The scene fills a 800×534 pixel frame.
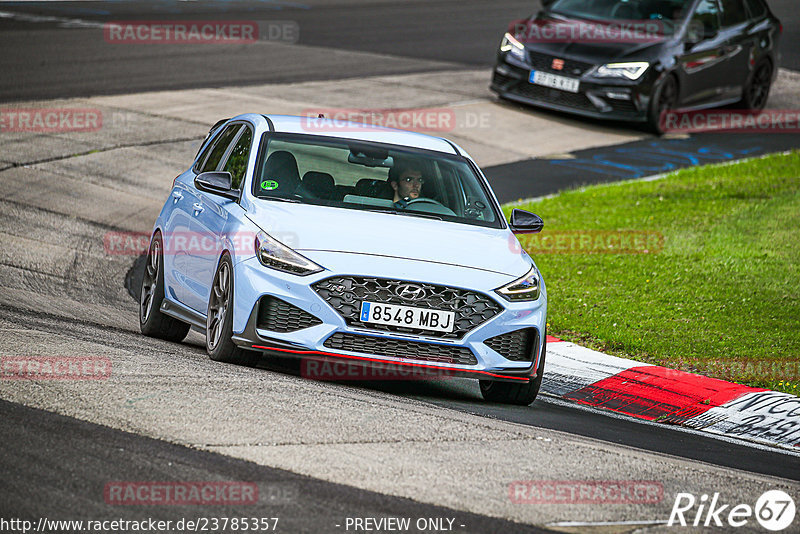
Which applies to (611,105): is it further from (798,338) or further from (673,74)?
(798,338)

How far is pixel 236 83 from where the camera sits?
21.8m

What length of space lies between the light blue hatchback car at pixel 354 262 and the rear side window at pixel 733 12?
13.9 meters

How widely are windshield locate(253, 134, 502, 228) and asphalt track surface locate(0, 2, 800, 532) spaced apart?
4.00 ft

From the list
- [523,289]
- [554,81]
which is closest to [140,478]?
[523,289]

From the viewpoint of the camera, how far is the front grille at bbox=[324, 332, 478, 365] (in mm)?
7480

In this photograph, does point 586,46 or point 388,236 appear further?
point 586,46

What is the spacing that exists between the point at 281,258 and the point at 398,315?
31.7 inches

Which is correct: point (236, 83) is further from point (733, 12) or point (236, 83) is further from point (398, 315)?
point (398, 315)

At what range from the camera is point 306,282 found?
7477mm

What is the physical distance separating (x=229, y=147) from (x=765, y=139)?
46.0 ft

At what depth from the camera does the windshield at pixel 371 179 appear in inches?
336

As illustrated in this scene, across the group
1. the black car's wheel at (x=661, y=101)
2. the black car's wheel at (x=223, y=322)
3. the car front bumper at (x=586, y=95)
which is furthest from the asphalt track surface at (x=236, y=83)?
the black car's wheel at (x=661, y=101)

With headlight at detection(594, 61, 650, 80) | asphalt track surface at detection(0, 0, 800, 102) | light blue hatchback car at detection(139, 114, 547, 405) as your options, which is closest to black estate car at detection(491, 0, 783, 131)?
headlight at detection(594, 61, 650, 80)

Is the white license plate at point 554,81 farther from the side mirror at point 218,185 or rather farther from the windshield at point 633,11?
the side mirror at point 218,185
